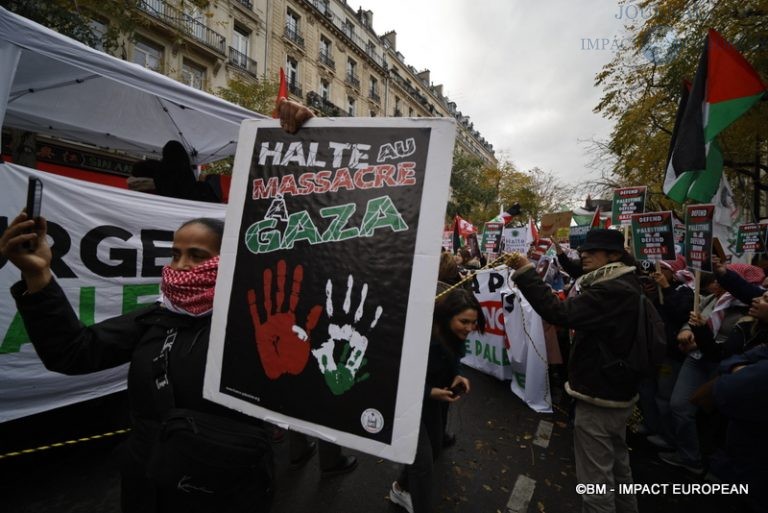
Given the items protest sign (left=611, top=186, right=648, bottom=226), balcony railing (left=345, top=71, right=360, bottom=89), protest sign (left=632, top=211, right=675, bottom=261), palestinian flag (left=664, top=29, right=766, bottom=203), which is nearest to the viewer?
palestinian flag (left=664, top=29, right=766, bottom=203)

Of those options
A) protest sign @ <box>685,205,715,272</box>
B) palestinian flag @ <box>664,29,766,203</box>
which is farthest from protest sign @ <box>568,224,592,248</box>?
protest sign @ <box>685,205,715,272</box>

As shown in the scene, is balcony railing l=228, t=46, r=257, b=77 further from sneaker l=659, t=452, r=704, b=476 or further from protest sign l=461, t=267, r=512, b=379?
sneaker l=659, t=452, r=704, b=476

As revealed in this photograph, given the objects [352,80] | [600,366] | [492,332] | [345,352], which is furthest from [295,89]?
[345,352]

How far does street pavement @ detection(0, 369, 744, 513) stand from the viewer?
2514 mm

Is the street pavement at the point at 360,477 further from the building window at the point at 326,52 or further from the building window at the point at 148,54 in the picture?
the building window at the point at 326,52

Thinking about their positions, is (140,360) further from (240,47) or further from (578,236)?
(240,47)

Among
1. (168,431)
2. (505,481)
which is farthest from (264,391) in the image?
(505,481)

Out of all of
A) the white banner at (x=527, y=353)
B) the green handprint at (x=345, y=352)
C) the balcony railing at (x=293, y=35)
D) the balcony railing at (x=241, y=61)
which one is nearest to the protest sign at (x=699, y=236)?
the white banner at (x=527, y=353)

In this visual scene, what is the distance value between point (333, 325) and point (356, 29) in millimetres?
37384

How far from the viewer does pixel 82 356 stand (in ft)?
4.51

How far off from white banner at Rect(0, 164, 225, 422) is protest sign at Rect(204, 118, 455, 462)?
202cm

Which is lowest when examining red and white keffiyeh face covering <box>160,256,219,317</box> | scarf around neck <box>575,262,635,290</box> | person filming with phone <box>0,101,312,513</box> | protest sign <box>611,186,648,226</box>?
person filming with phone <box>0,101,312,513</box>

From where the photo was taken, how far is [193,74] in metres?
17.0

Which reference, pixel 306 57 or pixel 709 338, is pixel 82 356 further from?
pixel 306 57
